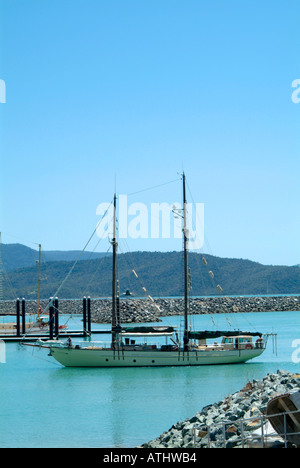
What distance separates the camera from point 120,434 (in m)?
23.4

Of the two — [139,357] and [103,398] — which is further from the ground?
[139,357]

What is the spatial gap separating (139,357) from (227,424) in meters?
24.6

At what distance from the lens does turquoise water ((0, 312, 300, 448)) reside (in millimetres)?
23500

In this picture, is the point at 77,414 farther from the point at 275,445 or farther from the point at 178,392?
the point at 275,445

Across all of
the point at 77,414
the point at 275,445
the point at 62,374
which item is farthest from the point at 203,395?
the point at 275,445

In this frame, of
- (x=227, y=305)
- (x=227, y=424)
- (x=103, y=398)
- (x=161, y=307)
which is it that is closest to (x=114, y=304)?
(x=103, y=398)

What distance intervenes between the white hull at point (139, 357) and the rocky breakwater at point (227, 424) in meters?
15.6

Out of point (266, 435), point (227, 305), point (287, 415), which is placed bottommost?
point (266, 435)

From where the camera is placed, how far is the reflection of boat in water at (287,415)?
13531 millimetres

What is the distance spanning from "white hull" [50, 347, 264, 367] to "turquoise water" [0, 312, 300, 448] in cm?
70

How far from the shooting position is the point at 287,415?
14.0 meters

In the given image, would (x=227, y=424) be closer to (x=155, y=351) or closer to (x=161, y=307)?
(x=155, y=351)
